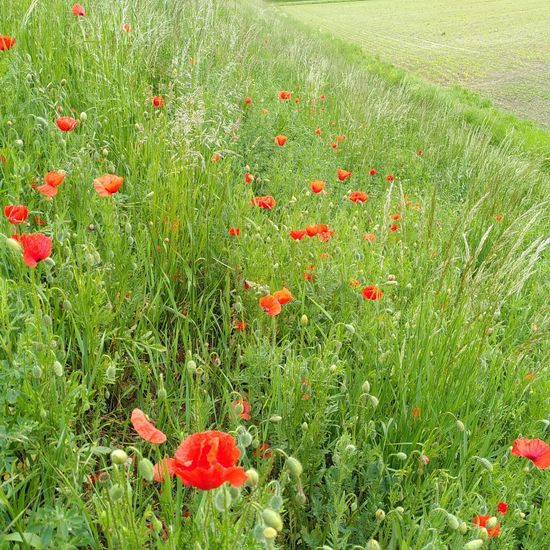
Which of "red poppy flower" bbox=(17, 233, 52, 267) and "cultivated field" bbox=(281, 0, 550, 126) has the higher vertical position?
"cultivated field" bbox=(281, 0, 550, 126)

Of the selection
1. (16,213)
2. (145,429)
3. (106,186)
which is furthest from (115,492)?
(106,186)

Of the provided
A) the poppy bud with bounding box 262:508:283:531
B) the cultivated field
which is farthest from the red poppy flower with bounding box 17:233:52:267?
the cultivated field

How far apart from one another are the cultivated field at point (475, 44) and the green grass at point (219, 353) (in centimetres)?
1060

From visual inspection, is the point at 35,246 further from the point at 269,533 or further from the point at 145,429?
the point at 269,533

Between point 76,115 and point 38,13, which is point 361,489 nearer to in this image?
point 76,115

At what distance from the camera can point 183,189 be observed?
2.32 metres

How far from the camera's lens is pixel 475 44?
19.5 meters

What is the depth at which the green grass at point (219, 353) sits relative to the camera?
1286mm

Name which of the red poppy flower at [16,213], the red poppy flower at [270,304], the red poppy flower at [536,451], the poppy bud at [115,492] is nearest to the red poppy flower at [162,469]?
the poppy bud at [115,492]

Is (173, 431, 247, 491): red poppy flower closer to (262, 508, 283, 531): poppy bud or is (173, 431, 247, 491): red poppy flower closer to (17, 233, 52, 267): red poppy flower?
(262, 508, 283, 531): poppy bud

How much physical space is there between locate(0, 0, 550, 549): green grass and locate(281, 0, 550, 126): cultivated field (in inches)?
417

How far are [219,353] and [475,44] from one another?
822 inches

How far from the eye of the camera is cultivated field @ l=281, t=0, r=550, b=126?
13.8 m

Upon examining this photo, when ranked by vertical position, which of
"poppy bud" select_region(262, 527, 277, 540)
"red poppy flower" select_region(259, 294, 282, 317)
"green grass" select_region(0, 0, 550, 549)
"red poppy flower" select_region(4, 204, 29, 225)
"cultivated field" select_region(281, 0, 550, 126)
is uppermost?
"cultivated field" select_region(281, 0, 550, 126)
